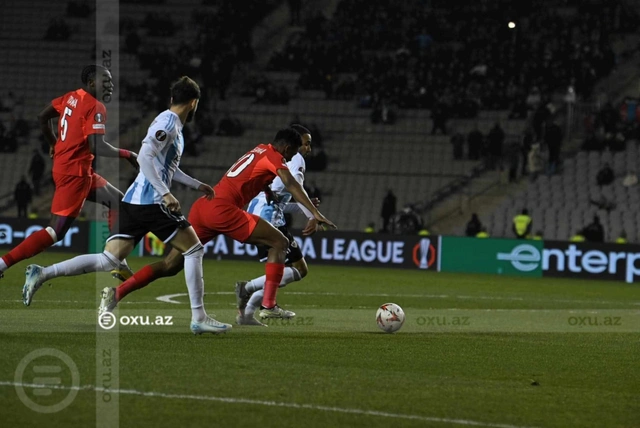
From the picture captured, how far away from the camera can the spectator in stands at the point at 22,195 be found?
33.6 m

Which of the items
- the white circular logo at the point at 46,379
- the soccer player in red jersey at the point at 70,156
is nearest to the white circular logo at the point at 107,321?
the soccer player in red jersey at the point at 70,156

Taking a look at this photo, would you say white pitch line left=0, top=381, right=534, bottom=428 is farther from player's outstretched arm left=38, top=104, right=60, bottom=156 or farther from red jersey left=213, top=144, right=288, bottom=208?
player's outstretched arm left=38, top=104, right=60, bottom=156

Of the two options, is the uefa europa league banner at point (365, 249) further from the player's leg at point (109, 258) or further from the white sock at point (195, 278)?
the white sock at point (195, 278)

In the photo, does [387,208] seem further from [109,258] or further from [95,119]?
[109,258]

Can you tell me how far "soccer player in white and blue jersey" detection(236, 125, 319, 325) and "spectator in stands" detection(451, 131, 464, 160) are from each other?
68.0 feet

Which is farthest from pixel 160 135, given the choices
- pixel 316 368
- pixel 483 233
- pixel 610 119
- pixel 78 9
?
pixel 78 9

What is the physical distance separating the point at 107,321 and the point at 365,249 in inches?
717

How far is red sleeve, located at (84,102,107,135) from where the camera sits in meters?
11.2

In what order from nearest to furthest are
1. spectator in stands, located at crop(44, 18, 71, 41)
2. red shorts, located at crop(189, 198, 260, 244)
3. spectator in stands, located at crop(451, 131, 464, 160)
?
red shorts, located at crop(189, 198, 260, 244) < spectator in stands, located at crop(451, 131, 464, 160) < spectator in stands, located at crop(44, 18, 71, 41)

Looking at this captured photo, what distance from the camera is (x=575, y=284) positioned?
2509cm

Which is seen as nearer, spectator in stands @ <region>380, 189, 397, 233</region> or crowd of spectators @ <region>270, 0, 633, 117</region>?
spectator in stands @ <region>380, 189, 397, 233</region>

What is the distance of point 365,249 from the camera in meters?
29.5

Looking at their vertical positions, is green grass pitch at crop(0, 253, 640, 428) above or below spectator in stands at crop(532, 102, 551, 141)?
below

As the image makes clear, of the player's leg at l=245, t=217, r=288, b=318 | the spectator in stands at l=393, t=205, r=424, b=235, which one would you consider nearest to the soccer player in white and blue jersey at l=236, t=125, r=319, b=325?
the player's leg at l=245, t=217, r=288, b=318
